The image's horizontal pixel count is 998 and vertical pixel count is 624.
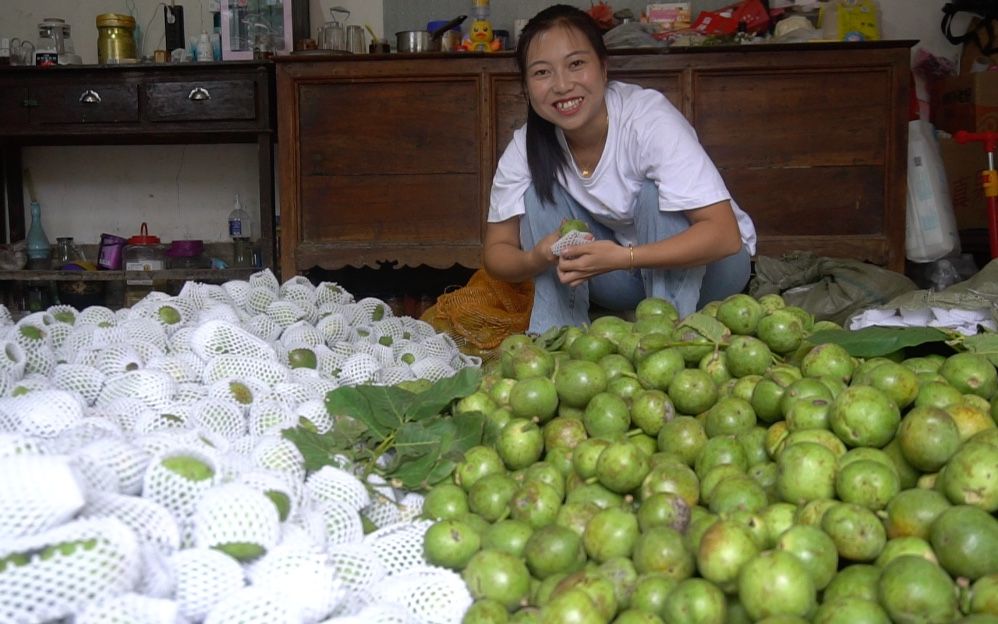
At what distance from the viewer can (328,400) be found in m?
1.69

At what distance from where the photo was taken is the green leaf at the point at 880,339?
5.33 feet

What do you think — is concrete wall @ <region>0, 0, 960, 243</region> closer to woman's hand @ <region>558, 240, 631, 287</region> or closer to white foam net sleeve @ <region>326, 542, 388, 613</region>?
woman's hand @ <region>558, 240, 631, 287</region>

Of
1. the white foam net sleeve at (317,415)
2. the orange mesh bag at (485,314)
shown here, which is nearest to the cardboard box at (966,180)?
the orange mesh bag at (485,314)

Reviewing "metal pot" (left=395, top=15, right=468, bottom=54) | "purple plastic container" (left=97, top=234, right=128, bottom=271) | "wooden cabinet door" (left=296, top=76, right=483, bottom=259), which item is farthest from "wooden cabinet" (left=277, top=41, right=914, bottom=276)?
"purple plastic container" (left=97, top=234, right=128, bottom=271)

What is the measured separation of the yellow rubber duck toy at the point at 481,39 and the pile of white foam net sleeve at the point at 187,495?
2.39m

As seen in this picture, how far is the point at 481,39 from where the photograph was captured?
4.31 metres

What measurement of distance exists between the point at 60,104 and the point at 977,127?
4267 mm

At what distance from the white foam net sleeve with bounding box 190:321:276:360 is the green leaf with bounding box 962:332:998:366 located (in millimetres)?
1425

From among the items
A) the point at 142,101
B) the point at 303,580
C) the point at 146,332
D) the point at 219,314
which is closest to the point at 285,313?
the point at 219,314

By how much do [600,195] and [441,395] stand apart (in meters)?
1.27

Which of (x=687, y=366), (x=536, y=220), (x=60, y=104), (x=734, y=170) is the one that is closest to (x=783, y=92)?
(x=734, y=170)

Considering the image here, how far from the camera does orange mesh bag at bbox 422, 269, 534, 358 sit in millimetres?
3307

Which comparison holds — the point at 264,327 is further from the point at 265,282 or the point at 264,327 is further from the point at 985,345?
the point at 985,345

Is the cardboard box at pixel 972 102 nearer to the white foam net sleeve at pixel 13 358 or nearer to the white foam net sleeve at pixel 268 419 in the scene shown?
the white foam net sleeve at pixel 268 419
